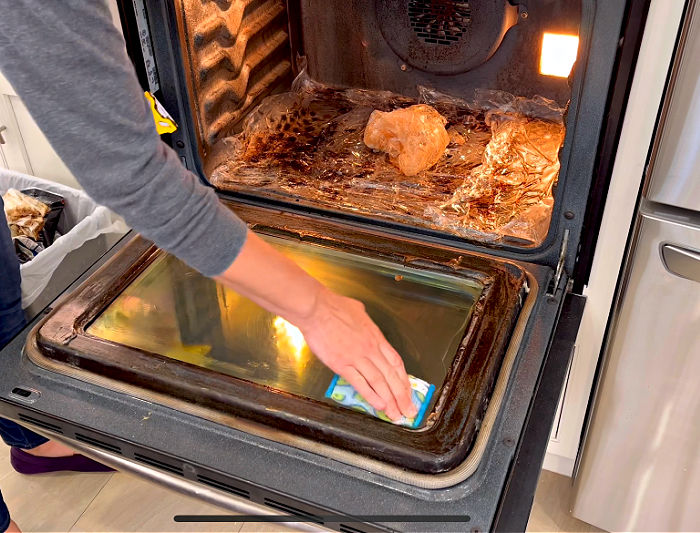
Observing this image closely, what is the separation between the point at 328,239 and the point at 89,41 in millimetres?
611

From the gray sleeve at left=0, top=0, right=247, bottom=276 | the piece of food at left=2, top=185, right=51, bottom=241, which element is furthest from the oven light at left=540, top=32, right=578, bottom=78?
the piece of food at left=2, top=185, right=51, bottom=241

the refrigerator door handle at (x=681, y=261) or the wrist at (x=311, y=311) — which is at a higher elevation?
the wrist at (x=311, y=311)

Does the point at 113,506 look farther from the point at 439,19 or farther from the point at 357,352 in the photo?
the point at 439,19

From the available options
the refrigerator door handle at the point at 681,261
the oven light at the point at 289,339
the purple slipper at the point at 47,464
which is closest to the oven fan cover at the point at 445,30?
the refrigerator door handle at the point at 681,261

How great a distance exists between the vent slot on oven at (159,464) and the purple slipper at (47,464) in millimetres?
746

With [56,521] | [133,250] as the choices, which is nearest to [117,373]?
[133,250]

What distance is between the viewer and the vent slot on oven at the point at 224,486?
2.84 ft

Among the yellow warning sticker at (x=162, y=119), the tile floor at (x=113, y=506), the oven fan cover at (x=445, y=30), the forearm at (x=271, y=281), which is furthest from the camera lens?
the tile floor at (x=113, y=506)

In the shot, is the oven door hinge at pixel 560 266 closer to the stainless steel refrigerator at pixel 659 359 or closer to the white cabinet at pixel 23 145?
the stainless steel refrigerator at pixel 659 359

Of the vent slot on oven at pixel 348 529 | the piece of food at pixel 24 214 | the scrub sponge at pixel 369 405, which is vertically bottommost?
the piece of food at pixel 24 214

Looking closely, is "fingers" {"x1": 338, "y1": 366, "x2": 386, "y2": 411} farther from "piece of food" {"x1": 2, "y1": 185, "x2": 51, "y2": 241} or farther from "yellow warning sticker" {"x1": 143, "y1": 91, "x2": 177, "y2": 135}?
"piece of food" {"x1": 2, "y1": 185, "x2": 51, "y2": 241}

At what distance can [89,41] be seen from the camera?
62 centimetres

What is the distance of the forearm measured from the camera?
755 mm

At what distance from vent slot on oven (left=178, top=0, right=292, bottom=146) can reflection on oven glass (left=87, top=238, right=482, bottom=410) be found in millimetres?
326
